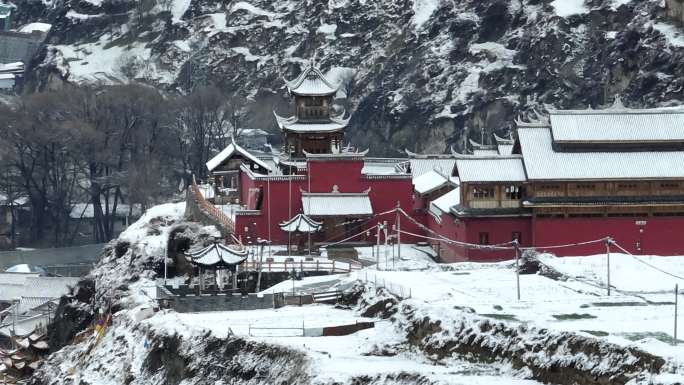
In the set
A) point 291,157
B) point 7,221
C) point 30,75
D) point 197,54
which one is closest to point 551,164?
point 291,157

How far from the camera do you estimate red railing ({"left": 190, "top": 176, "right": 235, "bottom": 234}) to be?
250ft

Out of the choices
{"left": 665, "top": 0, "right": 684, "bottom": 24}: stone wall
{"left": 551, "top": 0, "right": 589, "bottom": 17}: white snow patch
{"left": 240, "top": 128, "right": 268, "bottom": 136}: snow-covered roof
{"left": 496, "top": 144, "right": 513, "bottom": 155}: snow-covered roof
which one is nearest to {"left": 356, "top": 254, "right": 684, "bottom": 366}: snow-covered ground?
{"left": 496, "top": 144, "right": 513, "bottom": 155}: snow-covered roof

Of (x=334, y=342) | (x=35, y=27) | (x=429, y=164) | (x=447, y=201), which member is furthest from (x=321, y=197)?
(x=35, y=27)

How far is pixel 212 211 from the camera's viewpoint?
80625 millimetres

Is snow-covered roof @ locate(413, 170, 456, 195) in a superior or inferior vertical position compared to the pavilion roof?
inferior

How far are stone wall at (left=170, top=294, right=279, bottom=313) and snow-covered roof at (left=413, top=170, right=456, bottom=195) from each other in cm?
2152

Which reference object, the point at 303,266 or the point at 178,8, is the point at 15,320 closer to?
the point at 303,266

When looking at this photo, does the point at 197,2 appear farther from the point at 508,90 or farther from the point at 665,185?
the point at 665,185

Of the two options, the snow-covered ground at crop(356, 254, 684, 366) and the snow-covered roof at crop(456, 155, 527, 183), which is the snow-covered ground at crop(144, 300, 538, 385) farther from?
the snow-covered roof at crop(456, 155, 527, 183)

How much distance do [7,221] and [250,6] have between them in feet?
176

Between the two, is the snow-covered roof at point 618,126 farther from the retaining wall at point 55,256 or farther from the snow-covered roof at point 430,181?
the retaining wall at point 55,256

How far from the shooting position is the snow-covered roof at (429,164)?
278ft

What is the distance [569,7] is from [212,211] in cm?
6118

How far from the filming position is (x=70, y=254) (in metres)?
111
